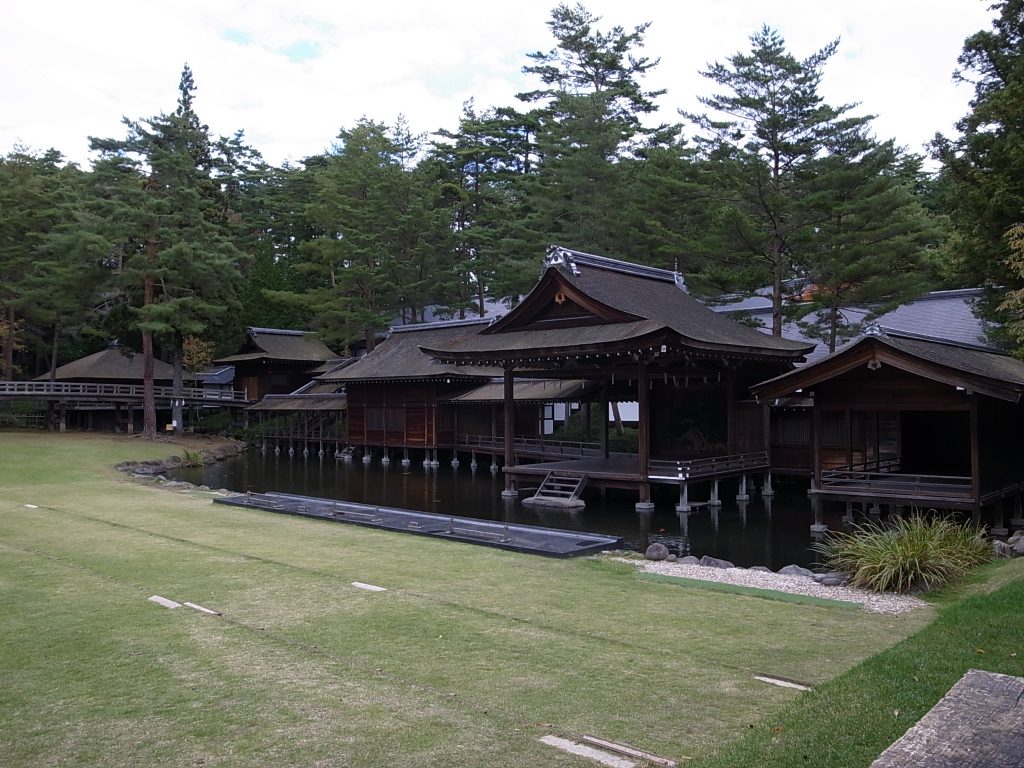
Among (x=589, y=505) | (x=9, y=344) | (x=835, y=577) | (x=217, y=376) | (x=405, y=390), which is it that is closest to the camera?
(x=835, y=577)

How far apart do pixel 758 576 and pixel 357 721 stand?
6752 millimetres

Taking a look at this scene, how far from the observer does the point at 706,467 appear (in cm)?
2036

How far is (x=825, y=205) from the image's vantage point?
24.3m

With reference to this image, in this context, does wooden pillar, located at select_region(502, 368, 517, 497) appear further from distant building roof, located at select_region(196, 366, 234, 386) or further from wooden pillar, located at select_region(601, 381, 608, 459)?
distant building roof, located at select_region(196, 366, 234, 386)

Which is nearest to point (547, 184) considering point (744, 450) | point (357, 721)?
point (744, 450)

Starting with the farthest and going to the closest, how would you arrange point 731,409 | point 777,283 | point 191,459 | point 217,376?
point 217,376 → point 191,459 → point 777,283 → point 731,409

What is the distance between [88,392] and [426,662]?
116 feet

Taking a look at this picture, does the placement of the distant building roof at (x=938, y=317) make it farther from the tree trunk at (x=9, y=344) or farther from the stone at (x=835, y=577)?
the tree trunk at (x=9, y=344)

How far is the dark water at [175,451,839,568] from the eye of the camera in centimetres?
1564

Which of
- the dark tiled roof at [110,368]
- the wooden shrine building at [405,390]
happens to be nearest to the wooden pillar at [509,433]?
the wooden shrine building at [405,390]

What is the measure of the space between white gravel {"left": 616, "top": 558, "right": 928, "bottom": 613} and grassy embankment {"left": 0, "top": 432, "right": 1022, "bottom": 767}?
1.81 feet

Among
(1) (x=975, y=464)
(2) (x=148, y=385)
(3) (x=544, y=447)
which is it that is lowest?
(3) (x=544, y=447)

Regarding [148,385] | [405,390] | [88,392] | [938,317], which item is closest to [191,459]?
[148,385]

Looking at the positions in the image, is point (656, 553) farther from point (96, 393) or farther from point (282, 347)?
point (282, 347)
